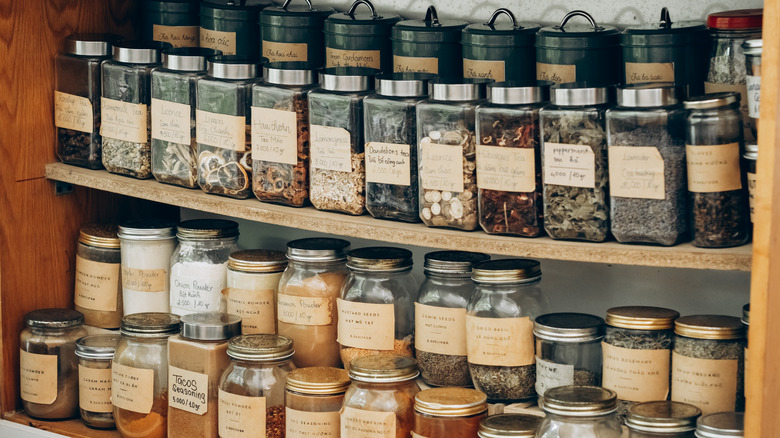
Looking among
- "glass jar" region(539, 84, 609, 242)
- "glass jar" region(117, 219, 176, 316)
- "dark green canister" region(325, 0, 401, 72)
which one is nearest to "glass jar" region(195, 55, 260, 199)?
"dark green canister" region(325, 0, 401, 72)

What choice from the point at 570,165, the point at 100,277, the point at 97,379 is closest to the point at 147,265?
the point at 100,277

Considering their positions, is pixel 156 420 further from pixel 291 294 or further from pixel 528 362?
pixel 528 362

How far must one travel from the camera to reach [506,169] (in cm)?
161

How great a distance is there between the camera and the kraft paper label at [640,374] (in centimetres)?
162

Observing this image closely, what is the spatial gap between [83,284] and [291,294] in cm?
54

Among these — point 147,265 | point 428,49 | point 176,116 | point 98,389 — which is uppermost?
point 428,49

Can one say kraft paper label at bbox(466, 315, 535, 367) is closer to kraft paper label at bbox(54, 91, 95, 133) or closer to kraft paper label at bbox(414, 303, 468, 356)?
kraft paper label at bbox(414, 303, 468, 356)

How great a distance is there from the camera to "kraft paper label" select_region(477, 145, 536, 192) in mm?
1592

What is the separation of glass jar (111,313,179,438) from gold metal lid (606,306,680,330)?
0.80m

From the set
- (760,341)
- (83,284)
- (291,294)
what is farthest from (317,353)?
(760,341)

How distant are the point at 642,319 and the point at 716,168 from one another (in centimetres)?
27

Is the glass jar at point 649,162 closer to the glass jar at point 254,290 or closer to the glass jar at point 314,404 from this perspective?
the glass jar at point 314,404

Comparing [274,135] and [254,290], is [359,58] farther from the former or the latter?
[254,290]

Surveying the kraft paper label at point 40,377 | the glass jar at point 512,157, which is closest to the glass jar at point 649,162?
the glass jar at point 512,157
